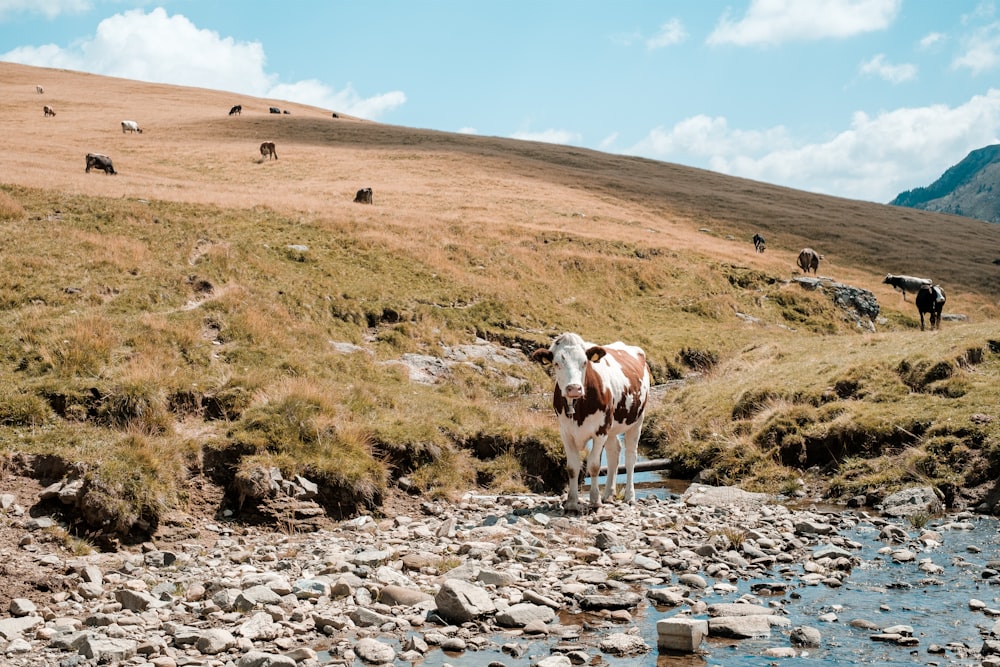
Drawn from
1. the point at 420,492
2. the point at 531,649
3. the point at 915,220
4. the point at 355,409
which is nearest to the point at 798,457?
the point at 420,492

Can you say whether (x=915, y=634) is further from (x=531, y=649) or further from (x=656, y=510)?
(x=656, y=510)

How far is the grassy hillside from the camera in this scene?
50.2 ft

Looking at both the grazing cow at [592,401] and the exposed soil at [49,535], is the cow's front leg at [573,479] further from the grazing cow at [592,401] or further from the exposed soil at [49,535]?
the exposed soil at [49,535]

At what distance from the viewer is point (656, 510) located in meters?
15.4

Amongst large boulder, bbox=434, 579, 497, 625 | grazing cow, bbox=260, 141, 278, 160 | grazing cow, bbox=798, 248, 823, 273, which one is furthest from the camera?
grazing cow, bbox=260, 141, 278, 160

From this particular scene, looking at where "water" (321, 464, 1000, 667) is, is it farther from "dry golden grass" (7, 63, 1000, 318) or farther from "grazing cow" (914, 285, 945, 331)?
"dry golden grass" (7, 63, 1000, 318)

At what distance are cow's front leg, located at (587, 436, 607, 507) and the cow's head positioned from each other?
4.28 ft

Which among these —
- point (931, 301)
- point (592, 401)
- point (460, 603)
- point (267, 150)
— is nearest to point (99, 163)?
point (267, 150)

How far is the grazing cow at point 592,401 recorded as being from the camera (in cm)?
1498

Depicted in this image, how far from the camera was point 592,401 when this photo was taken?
1548 cm

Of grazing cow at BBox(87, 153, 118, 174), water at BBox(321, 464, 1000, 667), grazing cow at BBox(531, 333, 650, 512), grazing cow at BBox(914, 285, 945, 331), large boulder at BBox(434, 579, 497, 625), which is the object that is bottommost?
large boulder at BBox(434, 579, 497, 625)

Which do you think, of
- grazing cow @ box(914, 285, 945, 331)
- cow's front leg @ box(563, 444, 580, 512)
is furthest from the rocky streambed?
grazing cow @ box(914, 285, 945, 331)

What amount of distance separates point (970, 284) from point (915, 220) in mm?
39038

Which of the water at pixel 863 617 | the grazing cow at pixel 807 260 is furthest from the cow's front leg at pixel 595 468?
the grazing cow at pixel 807 260
